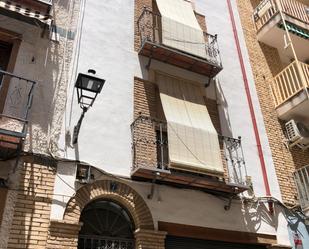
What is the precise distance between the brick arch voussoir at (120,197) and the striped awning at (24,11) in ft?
11.3

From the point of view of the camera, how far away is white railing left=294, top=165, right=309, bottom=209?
9219 mm

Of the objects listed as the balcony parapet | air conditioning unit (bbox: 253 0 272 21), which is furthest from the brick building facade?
air conditioning unit (bbox: 253 0 272 21)

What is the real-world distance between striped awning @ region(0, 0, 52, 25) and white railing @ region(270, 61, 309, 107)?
6801 mm

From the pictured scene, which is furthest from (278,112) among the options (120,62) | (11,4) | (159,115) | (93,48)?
(11,4)

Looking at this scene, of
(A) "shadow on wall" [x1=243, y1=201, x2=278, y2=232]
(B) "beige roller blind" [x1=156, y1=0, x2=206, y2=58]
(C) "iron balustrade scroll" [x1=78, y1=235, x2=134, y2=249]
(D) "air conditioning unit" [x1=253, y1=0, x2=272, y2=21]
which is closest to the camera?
(C) "iron balustrade scroll" [x1=78, y1=235, x2=134, y2=249]

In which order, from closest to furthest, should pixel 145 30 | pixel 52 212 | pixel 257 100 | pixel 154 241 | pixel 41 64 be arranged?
pixel 52 212, pixel 154 241, pixel 41 64, pixel 145 30, pixel 257 100

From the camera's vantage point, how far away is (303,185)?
959 centimetres

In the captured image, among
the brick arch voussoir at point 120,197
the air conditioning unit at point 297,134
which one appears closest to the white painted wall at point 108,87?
the brick arch voussoir at point 120,197

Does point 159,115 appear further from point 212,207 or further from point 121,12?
point 121,12

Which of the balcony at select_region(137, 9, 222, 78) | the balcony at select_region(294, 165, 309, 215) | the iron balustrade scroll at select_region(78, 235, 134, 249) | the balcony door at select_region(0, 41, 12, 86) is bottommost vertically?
the iron balustrade scroll at select_region(78, 235, 134, 249)

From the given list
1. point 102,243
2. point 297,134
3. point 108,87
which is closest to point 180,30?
point 108,87

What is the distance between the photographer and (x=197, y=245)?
7.80 m

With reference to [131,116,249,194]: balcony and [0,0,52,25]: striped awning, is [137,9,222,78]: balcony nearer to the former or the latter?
[131,116,249,194]: balcony

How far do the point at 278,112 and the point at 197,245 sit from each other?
16.2ft
